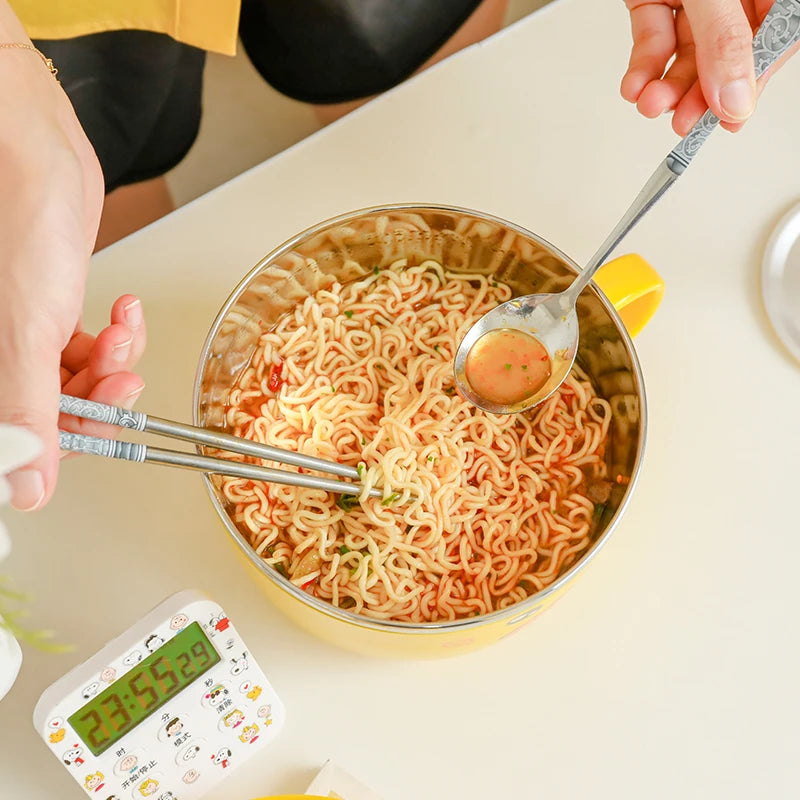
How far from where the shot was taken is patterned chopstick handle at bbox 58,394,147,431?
731mm

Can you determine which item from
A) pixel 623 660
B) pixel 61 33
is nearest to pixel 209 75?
pixel 61 33

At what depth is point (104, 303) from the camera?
1121 millimetres

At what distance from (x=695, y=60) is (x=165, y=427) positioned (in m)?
0.70

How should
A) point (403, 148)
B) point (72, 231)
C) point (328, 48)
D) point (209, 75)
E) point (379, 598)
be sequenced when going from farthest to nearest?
1. point (209, 75)
2. point (328, 48)
3. point (403, 148)
4. point (379, 598)
5. point (72, 231)

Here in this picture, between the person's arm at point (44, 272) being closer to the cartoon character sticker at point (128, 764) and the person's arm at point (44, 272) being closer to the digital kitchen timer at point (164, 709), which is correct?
the digital kitchen timer at point (164, 709)

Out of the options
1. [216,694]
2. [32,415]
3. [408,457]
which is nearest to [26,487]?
[32,415]

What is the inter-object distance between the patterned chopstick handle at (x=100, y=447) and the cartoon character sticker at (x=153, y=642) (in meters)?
0.20

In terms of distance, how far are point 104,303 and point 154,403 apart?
16 centimetres

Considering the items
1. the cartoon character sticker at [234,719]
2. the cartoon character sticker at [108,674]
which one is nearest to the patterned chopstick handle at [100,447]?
the cartoon character sticker at [108,674]

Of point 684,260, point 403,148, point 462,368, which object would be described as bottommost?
point 462,368

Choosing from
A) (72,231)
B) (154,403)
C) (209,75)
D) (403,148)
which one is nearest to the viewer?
(72,231)

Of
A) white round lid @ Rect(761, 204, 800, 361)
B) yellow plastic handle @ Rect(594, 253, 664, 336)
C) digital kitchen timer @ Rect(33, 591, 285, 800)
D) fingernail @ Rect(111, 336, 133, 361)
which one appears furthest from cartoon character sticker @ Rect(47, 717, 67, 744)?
white round lid @ Rect(761, 204, 800, 361)

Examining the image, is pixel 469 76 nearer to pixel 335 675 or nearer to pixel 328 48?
pixel 328 48

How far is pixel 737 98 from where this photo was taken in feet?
2.68
